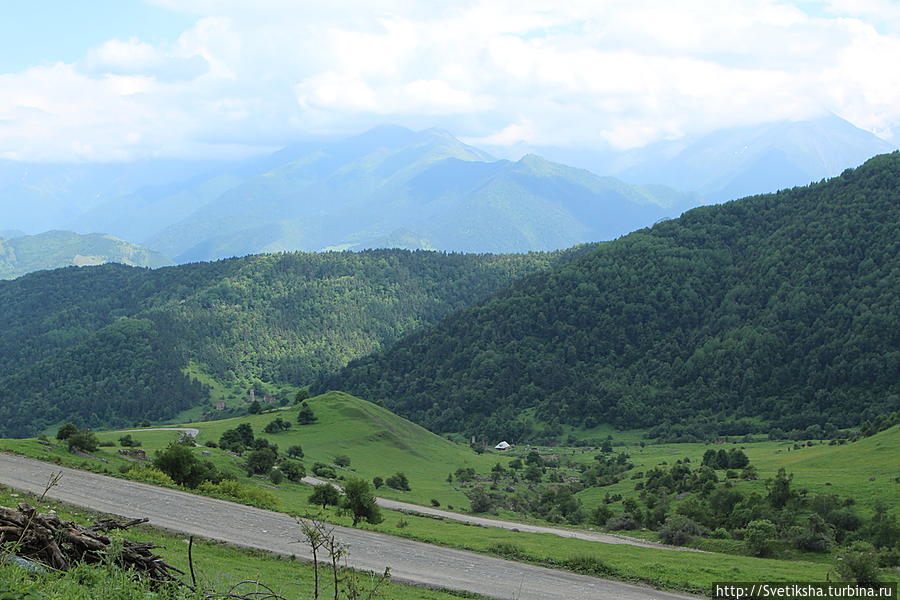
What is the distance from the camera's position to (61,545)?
11305mm

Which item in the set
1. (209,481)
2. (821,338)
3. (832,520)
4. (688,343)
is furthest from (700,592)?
(688,343)

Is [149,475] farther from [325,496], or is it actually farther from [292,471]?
[292,471]

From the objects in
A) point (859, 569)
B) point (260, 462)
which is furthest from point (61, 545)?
point (260, 462)

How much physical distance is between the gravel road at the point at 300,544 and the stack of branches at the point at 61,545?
39.4 ft

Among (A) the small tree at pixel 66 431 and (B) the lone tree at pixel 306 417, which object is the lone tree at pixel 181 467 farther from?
(B) the lone tree at pixel 306 417

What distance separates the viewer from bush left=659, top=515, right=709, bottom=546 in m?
37.0

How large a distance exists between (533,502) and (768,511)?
27.6m

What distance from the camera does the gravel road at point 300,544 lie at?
22.2 meters

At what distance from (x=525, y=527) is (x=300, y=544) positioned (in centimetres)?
2144

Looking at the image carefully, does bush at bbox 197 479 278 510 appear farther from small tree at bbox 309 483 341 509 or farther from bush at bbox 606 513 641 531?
bush at bbox 606 513 641 531

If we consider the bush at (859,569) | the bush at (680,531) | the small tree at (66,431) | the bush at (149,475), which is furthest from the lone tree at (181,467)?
the bush at (859,569)

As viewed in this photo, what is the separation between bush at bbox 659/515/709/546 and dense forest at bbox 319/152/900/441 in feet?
262

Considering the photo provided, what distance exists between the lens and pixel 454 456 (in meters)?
89.2

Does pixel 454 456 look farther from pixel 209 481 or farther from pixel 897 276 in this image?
pixel 897 276
